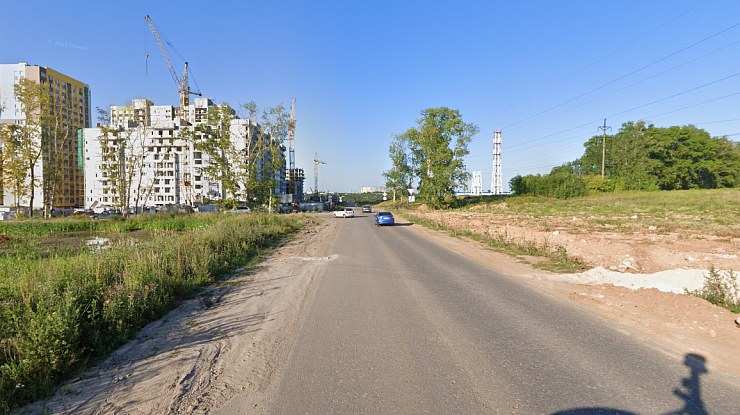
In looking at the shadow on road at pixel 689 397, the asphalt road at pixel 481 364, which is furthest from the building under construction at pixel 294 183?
the shadow on road at pixel 689 397

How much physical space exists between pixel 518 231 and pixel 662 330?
40.5ft

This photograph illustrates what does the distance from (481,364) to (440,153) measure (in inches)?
2051

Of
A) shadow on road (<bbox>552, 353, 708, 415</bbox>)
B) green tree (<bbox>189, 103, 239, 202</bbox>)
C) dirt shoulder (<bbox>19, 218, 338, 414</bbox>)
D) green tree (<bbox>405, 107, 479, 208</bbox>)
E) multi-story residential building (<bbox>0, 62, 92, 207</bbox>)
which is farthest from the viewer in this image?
green tree (<bbox>405, 107, 479, 208</bbox>)

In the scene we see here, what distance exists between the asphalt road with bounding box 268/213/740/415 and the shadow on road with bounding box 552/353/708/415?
0.01 meters

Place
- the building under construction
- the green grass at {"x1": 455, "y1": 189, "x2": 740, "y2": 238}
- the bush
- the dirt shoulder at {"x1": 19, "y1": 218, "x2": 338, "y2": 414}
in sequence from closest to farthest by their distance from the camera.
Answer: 1. the dirt shoulder at {"x1": 19, "y1": 218, "x2": 338, "y2": 414}
2. the bush
3. the green grass at {"x1": 455, "y1": 189, "x2": 740, "y2": 238}
4. the building under construction

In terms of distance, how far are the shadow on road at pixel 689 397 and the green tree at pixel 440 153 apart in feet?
153

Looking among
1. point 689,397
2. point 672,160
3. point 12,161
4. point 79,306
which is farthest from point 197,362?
point 672,160

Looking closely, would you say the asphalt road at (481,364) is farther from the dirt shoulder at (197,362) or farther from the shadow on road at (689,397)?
the dirt shoulder at (197,362)

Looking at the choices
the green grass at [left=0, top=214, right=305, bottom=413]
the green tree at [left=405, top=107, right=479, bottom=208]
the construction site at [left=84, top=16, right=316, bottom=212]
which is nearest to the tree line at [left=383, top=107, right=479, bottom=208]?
the green tree at [left=405, top=107, right=479, bottom=208]

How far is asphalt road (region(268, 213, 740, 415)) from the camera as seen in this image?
140 inches

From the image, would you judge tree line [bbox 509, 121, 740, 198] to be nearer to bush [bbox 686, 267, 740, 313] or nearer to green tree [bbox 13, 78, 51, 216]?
bush [bbox 686, 267, 740, 313]

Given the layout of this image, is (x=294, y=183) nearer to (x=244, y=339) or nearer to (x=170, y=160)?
(x=170, y=160)

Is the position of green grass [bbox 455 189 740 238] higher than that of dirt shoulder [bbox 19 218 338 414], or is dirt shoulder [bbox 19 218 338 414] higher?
green grass [bbox 455 189 740 238]

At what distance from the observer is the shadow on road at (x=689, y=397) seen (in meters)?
3.37
